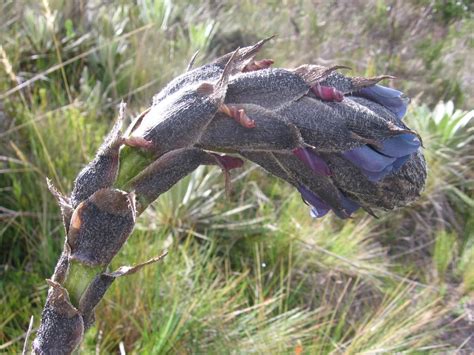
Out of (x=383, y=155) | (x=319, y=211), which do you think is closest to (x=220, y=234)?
(x=319, y=211)

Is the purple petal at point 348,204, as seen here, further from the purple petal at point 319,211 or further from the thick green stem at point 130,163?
the thick green stem at point 130,163

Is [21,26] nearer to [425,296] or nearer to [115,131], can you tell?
[425,296]

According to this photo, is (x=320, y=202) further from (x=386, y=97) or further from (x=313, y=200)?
(x=386, y=97)

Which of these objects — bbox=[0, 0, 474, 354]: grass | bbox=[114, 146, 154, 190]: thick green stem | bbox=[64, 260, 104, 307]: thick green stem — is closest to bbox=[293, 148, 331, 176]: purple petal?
bbox=[114, 146, 154, 190]: thick green stem

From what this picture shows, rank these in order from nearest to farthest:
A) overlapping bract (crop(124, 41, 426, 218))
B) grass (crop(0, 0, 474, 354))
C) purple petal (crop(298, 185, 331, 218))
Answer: overlapping bract (crop(124, 41, 426, 218)) → purple petal (crop(298, 185, 331, 218)) → grass (crop(0, 0, 474, 354))

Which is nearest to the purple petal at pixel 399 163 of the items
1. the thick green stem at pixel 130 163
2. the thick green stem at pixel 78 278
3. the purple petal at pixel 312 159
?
the purple petal at pixel 312 159

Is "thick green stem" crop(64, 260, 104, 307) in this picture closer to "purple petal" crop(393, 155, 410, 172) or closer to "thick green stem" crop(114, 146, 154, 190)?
"thick green stem" crop(114, 146, 154, 190)

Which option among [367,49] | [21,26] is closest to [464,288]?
[367,49]
